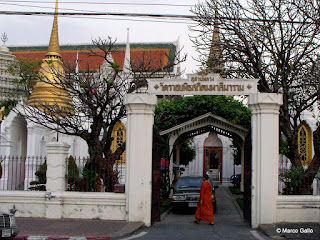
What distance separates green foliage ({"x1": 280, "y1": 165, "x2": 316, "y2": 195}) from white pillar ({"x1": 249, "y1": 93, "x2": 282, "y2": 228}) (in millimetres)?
1014

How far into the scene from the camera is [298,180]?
39.9 ft

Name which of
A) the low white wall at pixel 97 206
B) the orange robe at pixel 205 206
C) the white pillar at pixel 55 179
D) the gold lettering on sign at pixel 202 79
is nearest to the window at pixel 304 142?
the orange robe at pixel 205 206

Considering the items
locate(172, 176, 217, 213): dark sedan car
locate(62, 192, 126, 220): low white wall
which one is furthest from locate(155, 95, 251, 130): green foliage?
locate(62, 192, 126, 220): low white wall

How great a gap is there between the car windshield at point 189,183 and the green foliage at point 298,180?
4.82 metres

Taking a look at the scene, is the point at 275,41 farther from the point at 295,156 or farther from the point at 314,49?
the point at 295,156

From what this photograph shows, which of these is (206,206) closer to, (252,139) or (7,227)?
(252,139)

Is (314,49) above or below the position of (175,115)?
above

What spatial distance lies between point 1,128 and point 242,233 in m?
17.4

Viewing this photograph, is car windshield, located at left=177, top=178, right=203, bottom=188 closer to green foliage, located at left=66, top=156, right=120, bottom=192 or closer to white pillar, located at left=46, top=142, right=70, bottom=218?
green foliage, located at left=66, top=156, right=120, bottom=192

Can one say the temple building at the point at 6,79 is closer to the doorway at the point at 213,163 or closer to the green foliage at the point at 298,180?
the doorway at the point at 213,163

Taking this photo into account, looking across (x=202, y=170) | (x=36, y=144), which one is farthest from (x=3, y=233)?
(x=202, y=170)

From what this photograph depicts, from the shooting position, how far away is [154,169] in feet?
39.8

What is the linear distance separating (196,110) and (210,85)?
8824mm

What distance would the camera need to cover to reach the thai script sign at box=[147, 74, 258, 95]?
1164 cm
